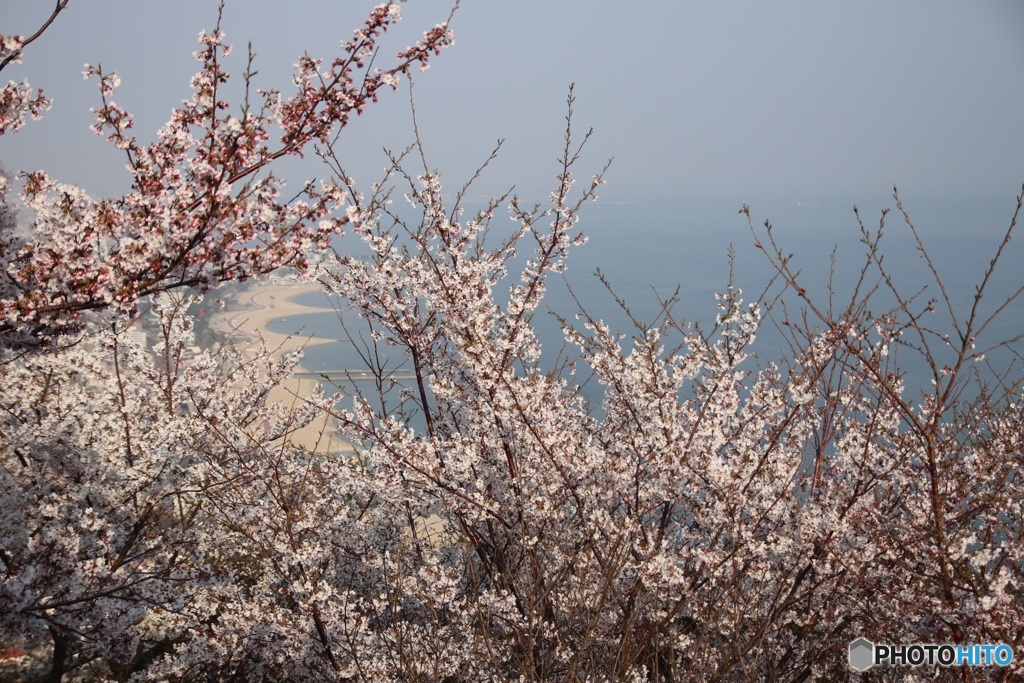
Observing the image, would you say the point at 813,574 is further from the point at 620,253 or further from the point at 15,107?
the point at 620,253

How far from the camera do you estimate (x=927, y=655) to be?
363cm

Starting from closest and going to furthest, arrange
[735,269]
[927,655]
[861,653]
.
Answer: [927,655], [861,653], [735,269]

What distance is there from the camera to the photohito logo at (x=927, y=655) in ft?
10.4

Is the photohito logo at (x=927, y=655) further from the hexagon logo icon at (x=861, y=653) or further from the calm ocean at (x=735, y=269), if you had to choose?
the calm ocean at (x=735, y=269)

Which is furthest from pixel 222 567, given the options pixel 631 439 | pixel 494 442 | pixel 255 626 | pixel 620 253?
pixel 620 253

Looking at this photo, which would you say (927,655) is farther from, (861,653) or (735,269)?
(735,269)

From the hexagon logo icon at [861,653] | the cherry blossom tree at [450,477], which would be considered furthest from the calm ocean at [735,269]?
the hexagon logo icon at [861,653]

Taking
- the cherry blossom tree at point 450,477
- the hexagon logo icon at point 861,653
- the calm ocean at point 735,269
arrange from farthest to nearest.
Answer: the calm ocean at point 735,269 < the hexagon logo icon at point 861,653 < the cherry blossom tree at point 450,477

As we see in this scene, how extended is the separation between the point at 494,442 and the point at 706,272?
6102cm

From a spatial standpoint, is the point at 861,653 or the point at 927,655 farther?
the point at 861,653

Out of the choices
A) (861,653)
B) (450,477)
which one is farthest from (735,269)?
(450,477)

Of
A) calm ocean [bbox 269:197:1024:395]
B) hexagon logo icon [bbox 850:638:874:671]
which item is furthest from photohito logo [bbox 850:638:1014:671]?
calm ocean [bbox 269:197:1024:395]

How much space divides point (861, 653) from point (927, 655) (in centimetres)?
39

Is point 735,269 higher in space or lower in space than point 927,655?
higher
